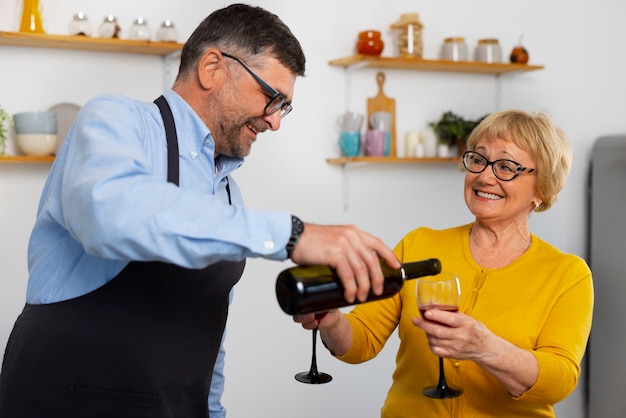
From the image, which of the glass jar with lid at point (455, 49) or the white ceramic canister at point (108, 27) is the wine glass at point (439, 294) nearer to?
the white ceramic canister at point (108, 27)

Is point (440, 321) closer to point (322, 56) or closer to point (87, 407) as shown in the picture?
point (87, 407)

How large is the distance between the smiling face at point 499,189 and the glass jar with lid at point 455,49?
1.67m

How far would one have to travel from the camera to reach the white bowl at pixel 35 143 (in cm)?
310

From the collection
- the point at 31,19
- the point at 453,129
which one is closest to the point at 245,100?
the point at 31,19

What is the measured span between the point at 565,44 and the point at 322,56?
1507 millimetres

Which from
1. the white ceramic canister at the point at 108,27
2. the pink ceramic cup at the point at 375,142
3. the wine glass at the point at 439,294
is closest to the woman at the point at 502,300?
the wine glass at the point at 439,294

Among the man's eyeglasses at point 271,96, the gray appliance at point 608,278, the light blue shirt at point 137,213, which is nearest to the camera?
the light blue shirt at point 137,213

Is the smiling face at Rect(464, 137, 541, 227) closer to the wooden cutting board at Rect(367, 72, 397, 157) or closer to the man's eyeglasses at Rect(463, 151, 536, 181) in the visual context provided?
the man's eyeglasses at Rect(463, 151, 536, 181)

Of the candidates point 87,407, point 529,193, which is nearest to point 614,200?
point 529,193

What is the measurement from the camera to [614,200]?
4188mm

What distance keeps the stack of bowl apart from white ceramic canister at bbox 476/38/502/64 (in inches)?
83.1

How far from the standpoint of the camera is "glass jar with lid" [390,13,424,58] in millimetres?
3801

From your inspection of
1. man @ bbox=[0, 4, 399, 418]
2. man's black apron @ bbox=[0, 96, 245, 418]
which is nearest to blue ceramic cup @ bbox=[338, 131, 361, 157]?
man @ bbox=[0, 4, 399, 418]

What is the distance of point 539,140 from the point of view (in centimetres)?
232
